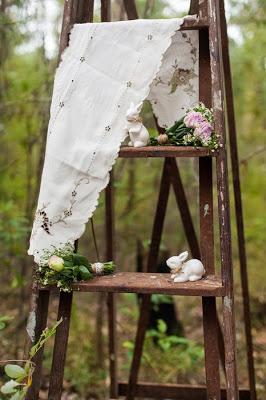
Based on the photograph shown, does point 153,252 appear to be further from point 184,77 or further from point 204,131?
point 204,131

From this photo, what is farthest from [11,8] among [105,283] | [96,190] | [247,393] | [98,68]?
[247,393]

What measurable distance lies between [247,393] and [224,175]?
140 cm

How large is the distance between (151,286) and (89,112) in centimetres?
63

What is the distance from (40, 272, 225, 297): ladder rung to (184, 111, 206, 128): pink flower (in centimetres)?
53

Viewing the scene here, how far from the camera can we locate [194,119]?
2.01 m

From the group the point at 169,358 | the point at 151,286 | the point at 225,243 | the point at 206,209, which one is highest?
the point at 206,209

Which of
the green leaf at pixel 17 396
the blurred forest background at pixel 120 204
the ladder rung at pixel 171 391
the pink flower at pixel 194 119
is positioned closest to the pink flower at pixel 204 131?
the pink flower at pixel 194 119

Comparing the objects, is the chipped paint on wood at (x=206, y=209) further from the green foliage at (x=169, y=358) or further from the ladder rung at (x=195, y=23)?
the green foliage at (x=169, y=358)

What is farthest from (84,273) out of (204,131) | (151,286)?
(204,131)

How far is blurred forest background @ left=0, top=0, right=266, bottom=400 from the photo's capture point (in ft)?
12.3

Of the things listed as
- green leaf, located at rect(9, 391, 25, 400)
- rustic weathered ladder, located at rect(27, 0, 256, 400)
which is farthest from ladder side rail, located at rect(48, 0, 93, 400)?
green leaf, located at rect(9, 391, 25, 400)

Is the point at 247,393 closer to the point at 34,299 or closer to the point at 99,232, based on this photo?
the point at 34,299

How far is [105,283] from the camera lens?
6.66ft

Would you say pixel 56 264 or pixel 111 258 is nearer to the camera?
pixel 56 264
